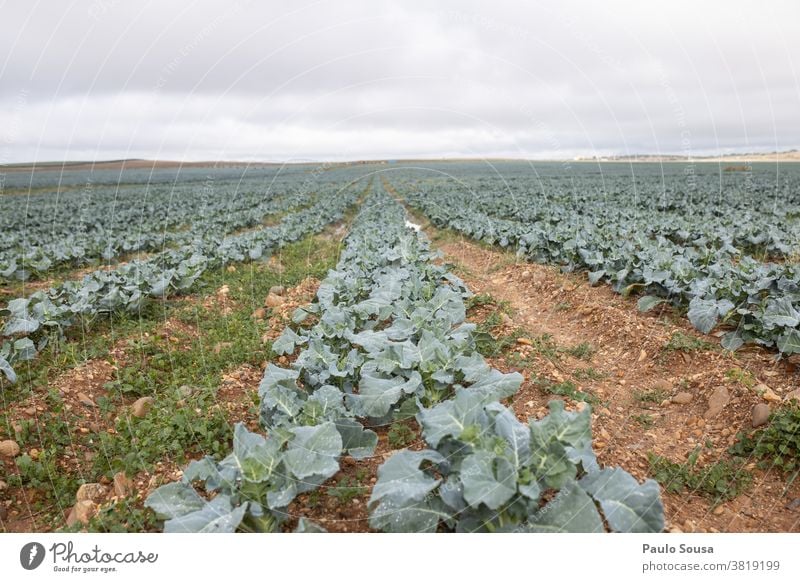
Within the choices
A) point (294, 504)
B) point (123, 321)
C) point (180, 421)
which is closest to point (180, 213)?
point (123, 321)

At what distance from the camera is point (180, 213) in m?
23.7

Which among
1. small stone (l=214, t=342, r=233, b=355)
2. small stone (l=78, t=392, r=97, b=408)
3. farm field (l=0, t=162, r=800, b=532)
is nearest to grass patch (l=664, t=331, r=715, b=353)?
farm field (l=0, t=162, r=800, b=532)

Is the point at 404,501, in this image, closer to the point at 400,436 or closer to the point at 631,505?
the point at 631,505

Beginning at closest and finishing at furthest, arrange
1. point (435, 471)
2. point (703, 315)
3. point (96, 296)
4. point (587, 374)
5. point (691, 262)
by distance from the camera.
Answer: point (435, 471)
point (587, 374)
point (703, 315)
point (96, 296)
point (691, 262)

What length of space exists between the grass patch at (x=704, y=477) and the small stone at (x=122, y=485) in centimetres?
396

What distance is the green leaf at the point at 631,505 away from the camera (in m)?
2.48

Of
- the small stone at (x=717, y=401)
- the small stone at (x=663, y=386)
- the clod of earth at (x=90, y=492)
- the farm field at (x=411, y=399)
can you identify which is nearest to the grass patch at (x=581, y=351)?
the farm field at (x=411, y=399)

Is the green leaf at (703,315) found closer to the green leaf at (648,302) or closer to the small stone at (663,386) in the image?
the green leaf at (648,302)

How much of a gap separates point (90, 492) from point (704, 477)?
182 inches

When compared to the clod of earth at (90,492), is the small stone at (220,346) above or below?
above

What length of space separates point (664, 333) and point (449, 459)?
443 centimetres

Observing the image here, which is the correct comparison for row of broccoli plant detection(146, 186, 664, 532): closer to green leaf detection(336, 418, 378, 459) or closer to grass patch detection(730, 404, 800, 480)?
green leaf detection(336, 418, 378, 459)

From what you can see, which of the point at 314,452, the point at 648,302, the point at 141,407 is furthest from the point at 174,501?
the point at 648,302

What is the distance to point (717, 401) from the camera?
4.62 meters
